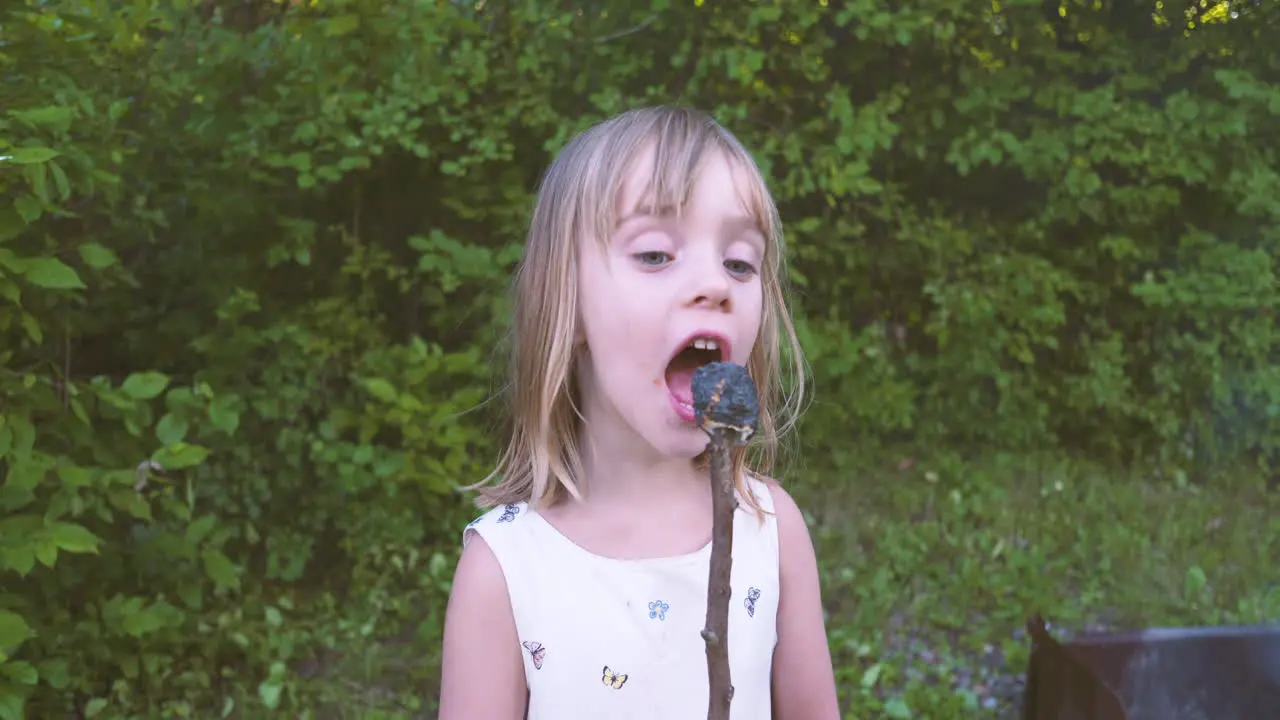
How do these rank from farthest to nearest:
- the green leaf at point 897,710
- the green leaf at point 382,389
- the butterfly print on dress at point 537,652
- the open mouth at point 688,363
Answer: the green leaf at point 382,389, the green leaf at point 897,710, the butterfly print on dress at point 537,652, the open mouth at point 688,363

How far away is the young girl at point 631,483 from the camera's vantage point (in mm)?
1370

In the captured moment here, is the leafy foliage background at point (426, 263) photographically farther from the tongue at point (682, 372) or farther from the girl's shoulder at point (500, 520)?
the tongue at point (682, 372)

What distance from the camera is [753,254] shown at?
4.74 feet

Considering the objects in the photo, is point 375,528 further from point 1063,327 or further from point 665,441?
point 1063,327

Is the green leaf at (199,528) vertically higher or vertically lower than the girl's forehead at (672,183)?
lower

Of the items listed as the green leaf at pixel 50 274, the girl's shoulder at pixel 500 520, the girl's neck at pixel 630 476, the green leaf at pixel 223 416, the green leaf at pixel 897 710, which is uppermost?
the green leaf at pixel 50 274

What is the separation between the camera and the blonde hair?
1.43 m

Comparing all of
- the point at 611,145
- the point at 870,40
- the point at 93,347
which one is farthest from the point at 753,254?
the point at 870,40

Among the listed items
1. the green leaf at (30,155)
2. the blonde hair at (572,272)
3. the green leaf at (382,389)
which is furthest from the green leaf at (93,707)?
the blonde hair at (572,272)

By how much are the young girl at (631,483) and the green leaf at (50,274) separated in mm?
1249

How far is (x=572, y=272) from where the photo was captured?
1469mm

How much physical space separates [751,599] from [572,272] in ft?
1.55

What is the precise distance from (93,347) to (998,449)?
3469 mm

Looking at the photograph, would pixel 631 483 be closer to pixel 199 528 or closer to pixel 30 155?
pixel 30 155
